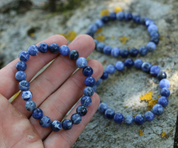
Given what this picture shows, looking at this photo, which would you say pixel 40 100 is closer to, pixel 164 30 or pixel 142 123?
pixel 142 123

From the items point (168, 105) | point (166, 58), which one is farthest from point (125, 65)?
point (168, 105)

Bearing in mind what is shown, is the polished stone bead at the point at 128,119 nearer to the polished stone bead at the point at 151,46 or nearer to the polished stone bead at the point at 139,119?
the polished stone bead at the point at 139,119

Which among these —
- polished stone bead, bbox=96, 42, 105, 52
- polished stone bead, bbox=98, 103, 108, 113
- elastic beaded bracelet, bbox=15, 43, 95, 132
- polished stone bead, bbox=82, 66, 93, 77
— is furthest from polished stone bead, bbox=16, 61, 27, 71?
polished stone bead, bbox=96, 42, 105, 52

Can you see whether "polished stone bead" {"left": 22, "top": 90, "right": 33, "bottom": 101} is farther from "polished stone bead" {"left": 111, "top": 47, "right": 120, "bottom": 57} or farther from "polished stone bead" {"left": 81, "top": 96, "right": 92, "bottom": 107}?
"polished stone bead" {"left": 111, "top": 47, "right": 120, "bottom": 57}

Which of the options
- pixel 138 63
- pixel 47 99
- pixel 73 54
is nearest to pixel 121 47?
pixel 138 63

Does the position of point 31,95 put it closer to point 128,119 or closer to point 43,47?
point 43,47

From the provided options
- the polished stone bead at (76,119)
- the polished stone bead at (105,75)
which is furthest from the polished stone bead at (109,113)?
the polished stone bead at (105,75)

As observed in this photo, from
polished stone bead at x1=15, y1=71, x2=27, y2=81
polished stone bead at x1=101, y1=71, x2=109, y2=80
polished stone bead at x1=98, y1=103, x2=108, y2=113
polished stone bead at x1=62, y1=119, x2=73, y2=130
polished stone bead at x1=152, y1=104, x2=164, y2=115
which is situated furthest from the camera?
polished stone bead at x1=101, y1=71, x2=109, y2=80
